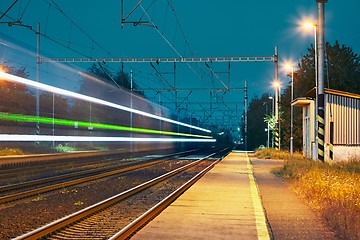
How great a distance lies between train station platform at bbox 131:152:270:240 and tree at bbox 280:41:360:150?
2971cm

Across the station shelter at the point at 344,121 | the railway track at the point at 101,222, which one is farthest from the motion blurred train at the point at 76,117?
the station shelter at the point at 344,121

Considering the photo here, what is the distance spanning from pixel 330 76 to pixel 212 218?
3542 centimetres

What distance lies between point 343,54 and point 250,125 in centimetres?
4660

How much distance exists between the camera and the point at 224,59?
125ft

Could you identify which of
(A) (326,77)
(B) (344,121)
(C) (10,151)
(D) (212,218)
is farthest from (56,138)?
(A) (326,77)

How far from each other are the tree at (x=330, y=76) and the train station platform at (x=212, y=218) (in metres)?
29.7

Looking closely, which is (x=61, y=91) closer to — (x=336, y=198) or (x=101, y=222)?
(x=101, y=222)

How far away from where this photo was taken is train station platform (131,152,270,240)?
862 centimetres

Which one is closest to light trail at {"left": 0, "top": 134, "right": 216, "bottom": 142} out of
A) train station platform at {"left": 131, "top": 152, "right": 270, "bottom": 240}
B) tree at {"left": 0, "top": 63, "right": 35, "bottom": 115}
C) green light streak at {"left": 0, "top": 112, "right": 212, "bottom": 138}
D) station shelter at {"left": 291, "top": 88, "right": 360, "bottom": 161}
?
green light streak at {"left": 0, "top": 112, "right": 212, "bottom": 138}

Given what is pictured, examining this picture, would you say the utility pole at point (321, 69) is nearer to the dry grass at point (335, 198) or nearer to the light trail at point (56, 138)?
the dry grass at point (335, 198)

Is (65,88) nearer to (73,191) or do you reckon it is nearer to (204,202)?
(73,191)

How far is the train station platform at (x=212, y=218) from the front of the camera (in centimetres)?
862

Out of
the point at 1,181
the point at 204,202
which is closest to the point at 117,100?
the point at 1,181

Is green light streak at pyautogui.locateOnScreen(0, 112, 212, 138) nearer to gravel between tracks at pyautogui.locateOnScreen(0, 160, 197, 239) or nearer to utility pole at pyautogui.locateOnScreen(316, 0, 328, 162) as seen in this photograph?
gravel between tracks at pyautogui.locateOnScreen(0, 160, 197, 239)
